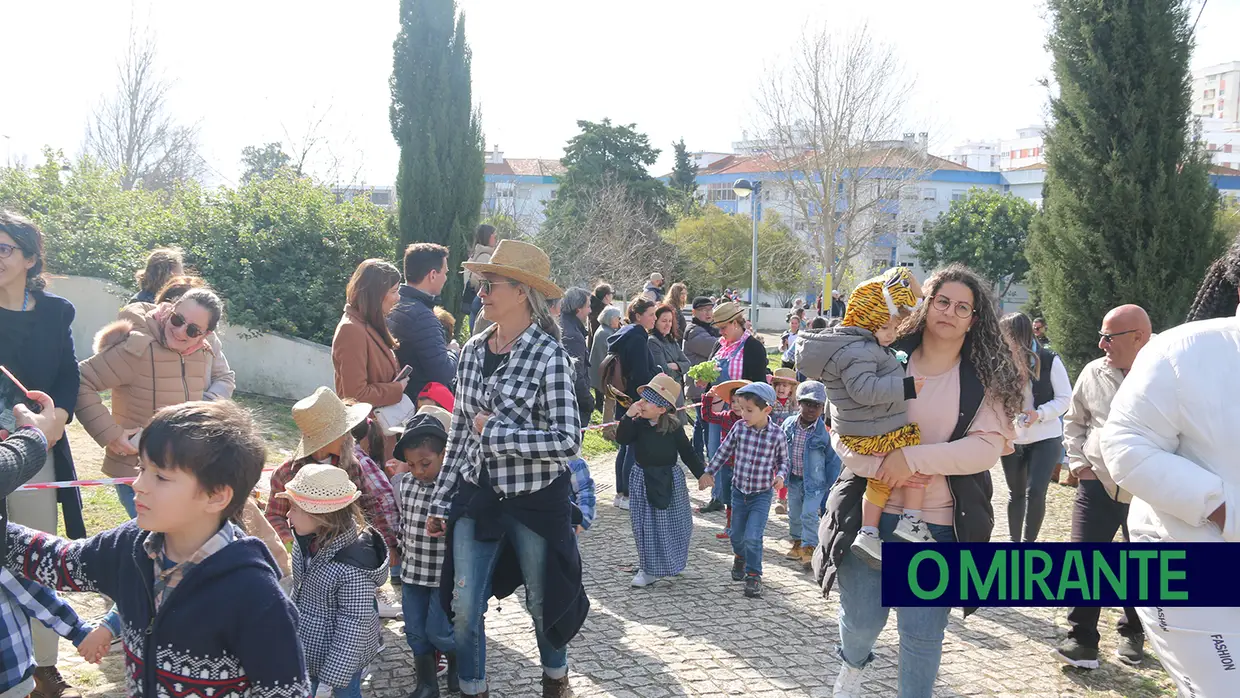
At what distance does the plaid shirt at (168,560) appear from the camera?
2336 mm

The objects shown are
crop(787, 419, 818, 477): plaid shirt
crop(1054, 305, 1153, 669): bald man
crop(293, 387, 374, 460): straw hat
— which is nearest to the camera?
crop(293, 387, 374, 460): straw hat

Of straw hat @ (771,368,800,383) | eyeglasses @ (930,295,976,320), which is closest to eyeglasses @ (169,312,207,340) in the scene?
eyeglasses @ (930,295,976,320)

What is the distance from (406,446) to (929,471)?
2442 millimetres

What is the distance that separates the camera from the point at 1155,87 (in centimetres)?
1118

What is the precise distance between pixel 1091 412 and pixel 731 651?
101 inches

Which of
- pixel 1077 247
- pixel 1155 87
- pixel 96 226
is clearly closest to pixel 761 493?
pixel 1077 247

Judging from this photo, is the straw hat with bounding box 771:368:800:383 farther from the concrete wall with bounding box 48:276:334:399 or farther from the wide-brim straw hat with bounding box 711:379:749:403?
the concrete wall with bounding box 48:276:334:399

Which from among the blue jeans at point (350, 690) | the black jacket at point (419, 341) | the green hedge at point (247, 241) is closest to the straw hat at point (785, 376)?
the black jacket at point (419, 341)

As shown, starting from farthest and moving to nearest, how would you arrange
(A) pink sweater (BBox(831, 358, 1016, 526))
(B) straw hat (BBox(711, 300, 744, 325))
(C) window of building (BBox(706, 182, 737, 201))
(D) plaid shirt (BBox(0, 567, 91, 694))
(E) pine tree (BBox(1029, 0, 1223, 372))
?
(C) window of building (BBox(706, 182, 737, 201))
(E) pine tree (BBox(1029, 0, 1223, 372))
(B) straw hat (BBox(711, 300, 744, 325))
(A) pink sweater (BBox(831, 358, 1016, 526))
(D) plaid shirt (BBox(0, 567, 91, 694))

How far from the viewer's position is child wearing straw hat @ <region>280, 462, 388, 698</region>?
3.70 meters

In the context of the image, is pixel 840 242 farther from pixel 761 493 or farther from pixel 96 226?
pixel 761 493

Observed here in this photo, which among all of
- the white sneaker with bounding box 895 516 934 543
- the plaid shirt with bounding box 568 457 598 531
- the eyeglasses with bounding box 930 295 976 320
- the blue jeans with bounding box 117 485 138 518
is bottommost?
the plaid shirt with bounding box 568 457 598 531

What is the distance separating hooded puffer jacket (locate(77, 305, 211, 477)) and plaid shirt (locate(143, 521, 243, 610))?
267cm

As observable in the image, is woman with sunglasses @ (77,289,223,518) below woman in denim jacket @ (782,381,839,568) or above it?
above
